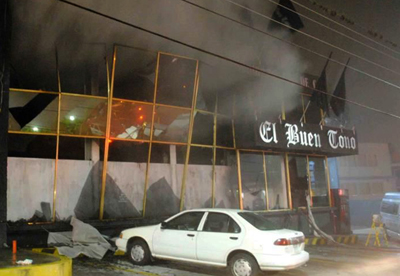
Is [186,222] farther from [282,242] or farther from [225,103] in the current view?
[225,103]

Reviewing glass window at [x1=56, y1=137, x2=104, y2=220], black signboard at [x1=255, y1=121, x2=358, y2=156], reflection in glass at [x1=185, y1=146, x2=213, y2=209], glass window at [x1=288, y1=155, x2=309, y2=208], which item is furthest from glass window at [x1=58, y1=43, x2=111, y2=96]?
glass window at [x1=288, y1=155, x2=309, y2=208]

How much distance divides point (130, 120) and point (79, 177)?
1.94 meters

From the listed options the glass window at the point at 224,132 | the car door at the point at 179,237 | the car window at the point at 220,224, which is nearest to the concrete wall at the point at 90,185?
the glass window at the point at 224,132

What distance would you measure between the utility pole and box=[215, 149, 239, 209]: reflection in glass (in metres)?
5.64

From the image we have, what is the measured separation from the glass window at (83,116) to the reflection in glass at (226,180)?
369 cm

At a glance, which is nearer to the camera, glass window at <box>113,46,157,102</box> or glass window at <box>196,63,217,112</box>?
glass window at <box>113,46,157,102</box>

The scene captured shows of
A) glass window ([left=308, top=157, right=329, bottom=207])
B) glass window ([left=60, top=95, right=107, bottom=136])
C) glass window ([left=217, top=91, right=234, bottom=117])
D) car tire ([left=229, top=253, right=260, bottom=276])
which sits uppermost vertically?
glass window ([left=217, top=91, right=234, bottom=117])

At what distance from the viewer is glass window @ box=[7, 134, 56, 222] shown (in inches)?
310

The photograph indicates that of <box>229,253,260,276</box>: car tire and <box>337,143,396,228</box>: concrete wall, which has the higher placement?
<box>337,143,396,228</box>: concrete wall

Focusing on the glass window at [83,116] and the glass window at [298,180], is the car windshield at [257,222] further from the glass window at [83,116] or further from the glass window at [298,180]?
the glass window at [298,180]

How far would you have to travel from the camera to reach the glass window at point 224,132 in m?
10.9

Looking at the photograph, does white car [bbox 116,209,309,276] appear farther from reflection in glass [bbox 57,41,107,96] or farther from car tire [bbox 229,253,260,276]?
reflection in glass [bbox 57,41,107,96]

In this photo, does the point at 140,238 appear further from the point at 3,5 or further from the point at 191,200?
the point at 3,5

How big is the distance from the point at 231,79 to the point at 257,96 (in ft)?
3.26
